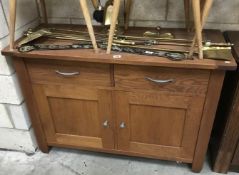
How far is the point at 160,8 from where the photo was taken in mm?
1288

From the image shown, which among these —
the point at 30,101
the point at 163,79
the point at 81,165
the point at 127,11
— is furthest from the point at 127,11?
the point at 81,165

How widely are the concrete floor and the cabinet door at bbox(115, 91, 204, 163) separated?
12 centimetres

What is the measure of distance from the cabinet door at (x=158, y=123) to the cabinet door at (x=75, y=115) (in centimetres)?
7

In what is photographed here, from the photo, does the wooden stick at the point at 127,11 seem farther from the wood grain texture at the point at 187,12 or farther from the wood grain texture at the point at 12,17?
the wood grain texture at the point at 12,17

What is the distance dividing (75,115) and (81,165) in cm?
34

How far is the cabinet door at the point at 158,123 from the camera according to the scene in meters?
1.10

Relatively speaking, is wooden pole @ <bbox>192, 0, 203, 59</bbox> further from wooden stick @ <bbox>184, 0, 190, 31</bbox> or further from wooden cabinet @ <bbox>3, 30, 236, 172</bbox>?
wooden stick @ <bbox>184, 0, 190, 31</bbox>

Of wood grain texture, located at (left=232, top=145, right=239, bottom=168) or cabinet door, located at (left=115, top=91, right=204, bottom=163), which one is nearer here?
cabinet door, located at (left=115, top=91, right=204, bottom=163)

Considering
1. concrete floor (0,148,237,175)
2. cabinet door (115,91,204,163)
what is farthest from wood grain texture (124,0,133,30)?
concrete floor (0,148,237,175)

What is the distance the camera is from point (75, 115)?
1.28 m

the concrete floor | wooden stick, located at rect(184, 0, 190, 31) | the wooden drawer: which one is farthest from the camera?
the concrete floor

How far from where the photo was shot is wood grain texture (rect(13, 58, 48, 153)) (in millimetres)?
1144

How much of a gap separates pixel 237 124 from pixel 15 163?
124cm

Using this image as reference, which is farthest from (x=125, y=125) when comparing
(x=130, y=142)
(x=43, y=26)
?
(x=43, y=26)
